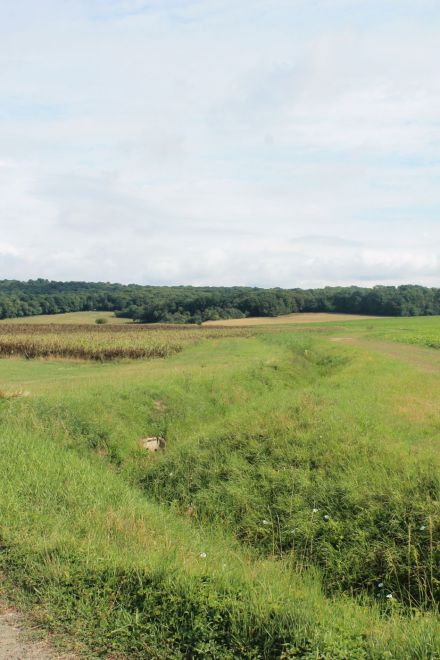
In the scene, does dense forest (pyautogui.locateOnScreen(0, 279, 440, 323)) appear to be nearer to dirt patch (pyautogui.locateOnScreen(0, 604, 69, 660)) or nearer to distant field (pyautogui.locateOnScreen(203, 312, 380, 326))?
distant field (pyautogui.locateOnScreen(203, 312, 380, 326))

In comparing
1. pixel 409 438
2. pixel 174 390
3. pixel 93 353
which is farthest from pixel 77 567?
pixel 93 353

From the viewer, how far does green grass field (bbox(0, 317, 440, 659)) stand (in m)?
4.77

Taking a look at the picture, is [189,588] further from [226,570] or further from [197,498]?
[197,498]

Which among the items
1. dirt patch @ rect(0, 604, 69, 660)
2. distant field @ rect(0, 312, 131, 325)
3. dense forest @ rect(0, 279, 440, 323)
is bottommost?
dirt patch @ rect(0, 604, 69, 660)

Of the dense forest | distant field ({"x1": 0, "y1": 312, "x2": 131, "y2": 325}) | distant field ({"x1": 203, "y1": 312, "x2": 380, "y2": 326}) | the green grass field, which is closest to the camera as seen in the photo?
the green grass field

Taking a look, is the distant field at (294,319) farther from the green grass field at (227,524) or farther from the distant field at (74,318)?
the green grass field at (227,524)

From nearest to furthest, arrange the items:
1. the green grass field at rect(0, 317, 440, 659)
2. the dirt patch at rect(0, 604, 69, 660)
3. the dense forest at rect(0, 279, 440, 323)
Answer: the dirt patch at rect(0, 604, 69, 660) < the green grass field at rect(0, 317, 440, 659) < the dense forest at rect(0, 279, 440, 323)

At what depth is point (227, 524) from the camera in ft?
28.8

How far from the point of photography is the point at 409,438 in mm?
10836

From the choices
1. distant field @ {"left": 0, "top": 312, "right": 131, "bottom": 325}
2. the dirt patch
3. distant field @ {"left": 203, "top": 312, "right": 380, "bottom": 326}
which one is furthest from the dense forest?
the dirt patch

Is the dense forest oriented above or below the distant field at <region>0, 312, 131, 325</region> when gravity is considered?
above

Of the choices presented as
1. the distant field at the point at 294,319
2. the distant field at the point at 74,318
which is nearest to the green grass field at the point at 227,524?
the distant field at the point at 294,319

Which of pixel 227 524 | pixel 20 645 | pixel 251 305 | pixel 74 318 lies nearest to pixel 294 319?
pixel 251 305

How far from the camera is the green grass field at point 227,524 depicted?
4.77 m
